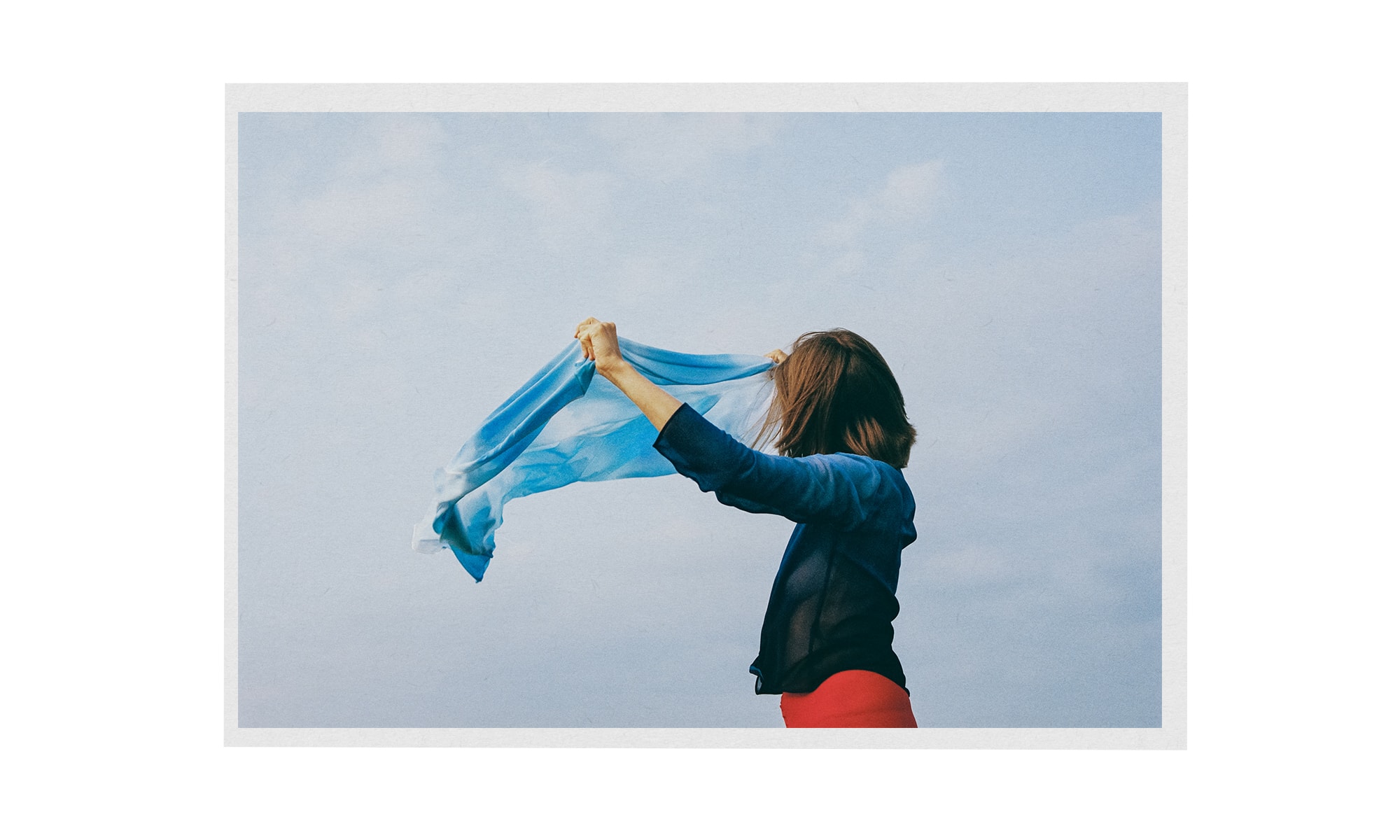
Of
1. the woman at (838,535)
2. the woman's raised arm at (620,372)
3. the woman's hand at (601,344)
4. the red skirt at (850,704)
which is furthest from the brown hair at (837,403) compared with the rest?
the red skirt at (850,704)

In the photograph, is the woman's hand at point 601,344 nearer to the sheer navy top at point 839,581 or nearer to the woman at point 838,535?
Result: the woman at point 838,535

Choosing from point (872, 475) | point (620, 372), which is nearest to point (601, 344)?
point (620, 372)

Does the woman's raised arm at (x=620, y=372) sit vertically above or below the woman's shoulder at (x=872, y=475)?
above

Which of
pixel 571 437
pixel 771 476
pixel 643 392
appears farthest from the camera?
pixel 571 437

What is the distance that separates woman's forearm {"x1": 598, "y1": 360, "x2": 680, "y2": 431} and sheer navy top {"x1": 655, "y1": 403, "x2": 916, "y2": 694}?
32 centimetres

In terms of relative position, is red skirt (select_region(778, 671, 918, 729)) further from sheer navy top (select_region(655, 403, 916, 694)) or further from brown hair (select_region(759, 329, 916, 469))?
brown hair (select_region(759, 329, 916, 469))

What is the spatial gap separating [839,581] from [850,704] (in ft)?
1.30

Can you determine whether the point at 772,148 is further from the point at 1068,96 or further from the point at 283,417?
the point at 283,417

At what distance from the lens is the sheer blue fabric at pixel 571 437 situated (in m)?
3.39

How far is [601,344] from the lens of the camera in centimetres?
334

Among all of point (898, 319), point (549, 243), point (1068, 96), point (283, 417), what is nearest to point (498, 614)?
point (283, 417)

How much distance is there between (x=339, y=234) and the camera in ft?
11.5

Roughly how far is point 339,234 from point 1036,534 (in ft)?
8.21

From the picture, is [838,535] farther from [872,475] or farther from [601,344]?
[601,344]
